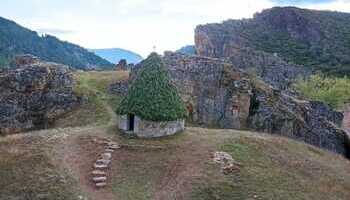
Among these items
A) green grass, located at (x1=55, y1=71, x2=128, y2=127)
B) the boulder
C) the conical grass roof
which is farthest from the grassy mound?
the boulder

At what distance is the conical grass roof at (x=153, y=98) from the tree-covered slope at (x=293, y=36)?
9451 cm

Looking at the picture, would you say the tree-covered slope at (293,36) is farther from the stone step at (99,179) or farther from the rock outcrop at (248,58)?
the stone step at (99,179)

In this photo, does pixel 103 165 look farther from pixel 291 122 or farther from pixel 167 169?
pixel 291 122

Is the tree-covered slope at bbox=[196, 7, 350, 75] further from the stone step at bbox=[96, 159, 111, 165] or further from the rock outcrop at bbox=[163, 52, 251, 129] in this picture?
the stone step at bbox=[96, 159, 111, 165]

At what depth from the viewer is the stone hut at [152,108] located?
2988 centimetres

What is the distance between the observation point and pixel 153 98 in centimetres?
3064

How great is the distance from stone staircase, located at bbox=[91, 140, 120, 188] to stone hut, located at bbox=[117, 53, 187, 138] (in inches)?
90.0

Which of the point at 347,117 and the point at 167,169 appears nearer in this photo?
the point at 167,169

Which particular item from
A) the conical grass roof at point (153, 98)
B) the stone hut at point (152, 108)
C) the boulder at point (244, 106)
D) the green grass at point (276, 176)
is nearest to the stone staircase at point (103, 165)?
the stone hut at point (152, 108)

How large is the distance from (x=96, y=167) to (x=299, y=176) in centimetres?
1073

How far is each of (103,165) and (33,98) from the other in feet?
70.1

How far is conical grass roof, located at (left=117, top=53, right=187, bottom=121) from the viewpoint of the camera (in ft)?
98.6

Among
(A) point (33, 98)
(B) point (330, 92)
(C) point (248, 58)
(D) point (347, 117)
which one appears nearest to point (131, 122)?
(A) point (33, 98)

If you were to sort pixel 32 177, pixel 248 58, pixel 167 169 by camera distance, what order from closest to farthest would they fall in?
1. pixel 32 177
2. pixel 167 169
3. pixel 248 58
